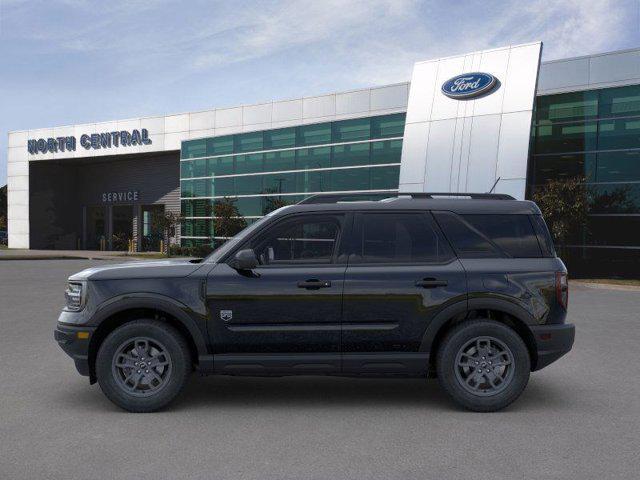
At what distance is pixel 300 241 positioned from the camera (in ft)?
19.4

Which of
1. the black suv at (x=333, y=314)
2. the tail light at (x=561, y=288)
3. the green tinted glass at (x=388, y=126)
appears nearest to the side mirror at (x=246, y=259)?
the black suv at (x=333, y=314)

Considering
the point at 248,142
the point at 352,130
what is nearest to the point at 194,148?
the point at 248,142

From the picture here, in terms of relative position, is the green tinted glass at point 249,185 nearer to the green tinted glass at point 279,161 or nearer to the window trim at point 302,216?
the green tinted glass at point 279,161

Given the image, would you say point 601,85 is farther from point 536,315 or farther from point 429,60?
point 536,315

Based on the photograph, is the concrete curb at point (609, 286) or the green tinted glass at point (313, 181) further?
the green tinted glass at point (313, 181)

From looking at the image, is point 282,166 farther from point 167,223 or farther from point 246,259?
point 246,259

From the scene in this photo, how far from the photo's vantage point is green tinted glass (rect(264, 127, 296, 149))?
34.1 m

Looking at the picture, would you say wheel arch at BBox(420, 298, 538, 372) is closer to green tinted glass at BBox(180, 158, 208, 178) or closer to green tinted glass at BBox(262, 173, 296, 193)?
green tinted glass at BBox(262, 173, 296, 193)

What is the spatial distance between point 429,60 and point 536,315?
2261cm

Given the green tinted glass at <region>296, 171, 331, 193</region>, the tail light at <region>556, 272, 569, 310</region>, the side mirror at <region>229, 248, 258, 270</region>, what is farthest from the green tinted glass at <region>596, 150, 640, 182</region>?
the side mirror at <region>229, 248, 258, 270</region>

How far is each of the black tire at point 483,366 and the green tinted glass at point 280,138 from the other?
28935 mm

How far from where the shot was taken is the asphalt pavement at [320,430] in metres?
4.24

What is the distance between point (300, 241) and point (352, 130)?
26.3 m

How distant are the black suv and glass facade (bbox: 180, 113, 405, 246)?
960 inches
